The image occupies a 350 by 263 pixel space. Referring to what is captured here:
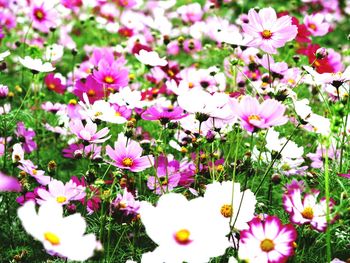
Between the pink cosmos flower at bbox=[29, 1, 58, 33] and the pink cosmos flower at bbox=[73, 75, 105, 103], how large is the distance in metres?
0.57

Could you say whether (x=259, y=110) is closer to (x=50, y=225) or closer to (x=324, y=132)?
(x=324, y=132)

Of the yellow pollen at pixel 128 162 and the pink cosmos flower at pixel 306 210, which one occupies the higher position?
the yellow pollen at pixel 128 162

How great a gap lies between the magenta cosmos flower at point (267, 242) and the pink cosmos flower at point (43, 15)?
4.44ft

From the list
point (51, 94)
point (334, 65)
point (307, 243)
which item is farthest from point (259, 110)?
point (51, 94)

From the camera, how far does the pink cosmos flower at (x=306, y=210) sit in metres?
0.97

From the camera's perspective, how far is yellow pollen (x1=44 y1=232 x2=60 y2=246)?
2.57ft

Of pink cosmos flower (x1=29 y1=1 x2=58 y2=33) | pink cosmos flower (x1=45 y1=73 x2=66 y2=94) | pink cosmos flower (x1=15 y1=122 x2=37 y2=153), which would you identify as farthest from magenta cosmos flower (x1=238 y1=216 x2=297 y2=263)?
pink cosmos flower (x1=29 y1=1 x2=58 y2=33)

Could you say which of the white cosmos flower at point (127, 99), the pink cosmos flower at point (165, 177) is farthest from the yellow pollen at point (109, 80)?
the pink cosmos flower at point (165, 177)

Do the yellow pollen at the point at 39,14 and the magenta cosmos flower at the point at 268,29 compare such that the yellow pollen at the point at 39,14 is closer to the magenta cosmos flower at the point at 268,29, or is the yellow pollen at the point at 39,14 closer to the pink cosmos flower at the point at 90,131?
the pink cosmos flower at the point at 90,131

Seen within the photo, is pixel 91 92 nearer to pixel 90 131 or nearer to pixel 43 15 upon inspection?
pixel 90 131

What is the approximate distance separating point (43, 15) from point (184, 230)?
1389mm

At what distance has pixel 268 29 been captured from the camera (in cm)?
125

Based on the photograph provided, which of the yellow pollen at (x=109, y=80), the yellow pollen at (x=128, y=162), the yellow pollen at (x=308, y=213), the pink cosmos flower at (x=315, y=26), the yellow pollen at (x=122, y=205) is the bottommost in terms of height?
the yellow pollen at (x=308, y=213)

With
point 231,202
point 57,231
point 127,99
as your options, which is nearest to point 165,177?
point 127,99
